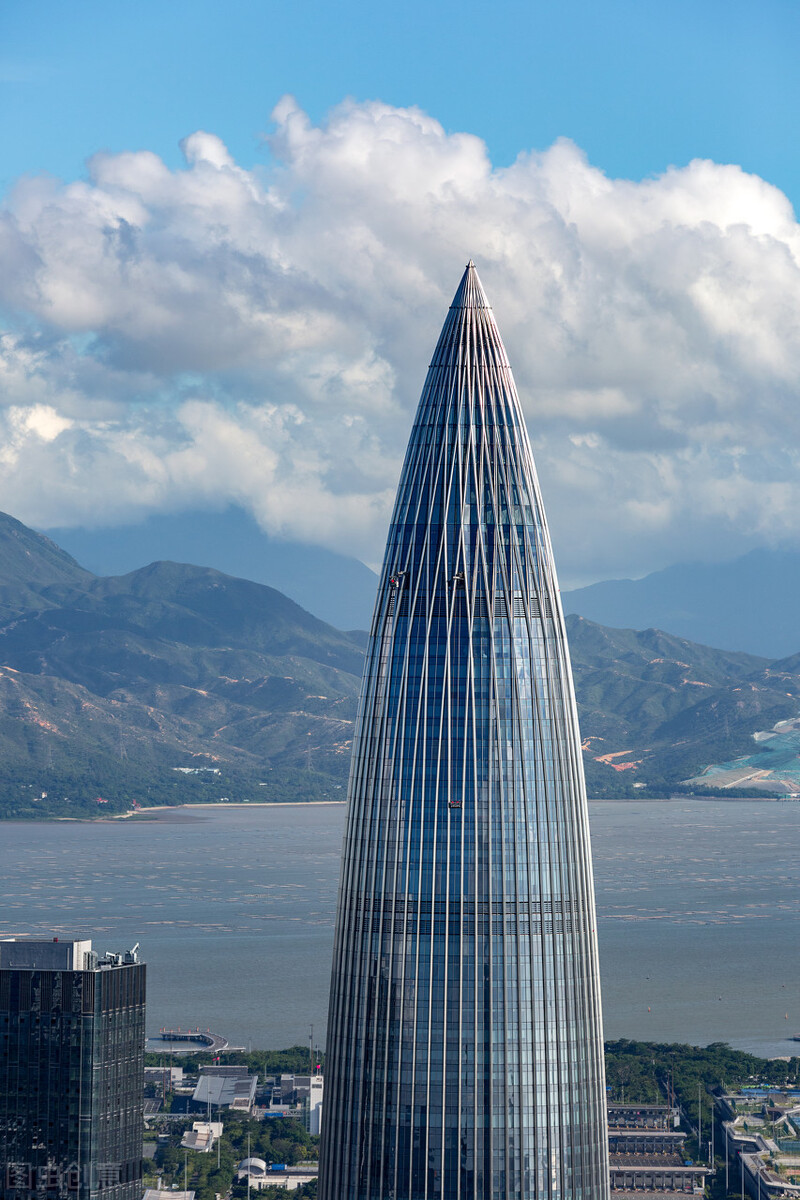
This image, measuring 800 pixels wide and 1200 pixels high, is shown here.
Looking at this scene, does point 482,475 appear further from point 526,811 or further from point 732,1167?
point 732,1167

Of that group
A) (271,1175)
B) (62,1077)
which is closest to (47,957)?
(62,1077)

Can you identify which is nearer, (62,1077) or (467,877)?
(467,877)

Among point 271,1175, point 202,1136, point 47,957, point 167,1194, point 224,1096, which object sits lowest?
point 167,1194

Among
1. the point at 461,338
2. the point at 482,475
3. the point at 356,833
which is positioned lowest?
the point at 356,833

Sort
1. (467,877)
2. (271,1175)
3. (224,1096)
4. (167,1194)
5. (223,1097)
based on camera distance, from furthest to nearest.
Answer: (224,1096)
(223,1097)
(271,1175)
(167,1194)
(467,877)

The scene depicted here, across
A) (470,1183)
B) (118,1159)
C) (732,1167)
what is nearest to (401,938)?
(470,1183)

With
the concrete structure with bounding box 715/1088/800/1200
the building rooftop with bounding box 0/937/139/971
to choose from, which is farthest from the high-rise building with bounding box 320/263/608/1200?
the concrete structure with bounding box 715/1088/800/1200

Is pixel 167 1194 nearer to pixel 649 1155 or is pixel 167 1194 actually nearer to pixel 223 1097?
pixel 223 1097

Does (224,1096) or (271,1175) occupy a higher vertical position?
(224,1096)
